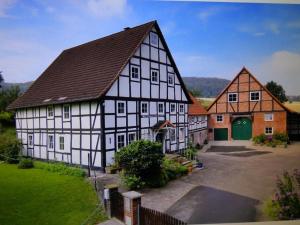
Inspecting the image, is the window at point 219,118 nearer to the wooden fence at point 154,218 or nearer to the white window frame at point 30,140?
the wooden fence at point 154,218

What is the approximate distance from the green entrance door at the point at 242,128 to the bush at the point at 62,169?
4.31 meters

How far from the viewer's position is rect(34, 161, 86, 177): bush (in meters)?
7.88

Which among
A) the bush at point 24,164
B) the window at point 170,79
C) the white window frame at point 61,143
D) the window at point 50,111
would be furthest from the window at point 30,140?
the window at point 170,79

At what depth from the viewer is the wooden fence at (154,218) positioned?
4585 mm

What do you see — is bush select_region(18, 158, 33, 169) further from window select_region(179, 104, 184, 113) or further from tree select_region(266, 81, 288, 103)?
tree select_region(266, 81, 288, 103)

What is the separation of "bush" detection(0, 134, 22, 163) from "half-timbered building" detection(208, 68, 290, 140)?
7062mm

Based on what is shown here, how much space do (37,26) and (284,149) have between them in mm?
6563

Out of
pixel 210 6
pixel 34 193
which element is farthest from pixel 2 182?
pixel 210 6

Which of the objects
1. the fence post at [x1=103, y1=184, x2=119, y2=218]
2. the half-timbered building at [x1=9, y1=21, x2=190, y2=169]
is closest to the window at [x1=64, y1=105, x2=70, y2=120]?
the half-timbered building at [x1=9, y1=21, x2=190, y2=169]

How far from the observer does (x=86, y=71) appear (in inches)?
372

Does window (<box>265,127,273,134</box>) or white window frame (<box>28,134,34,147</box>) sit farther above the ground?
window (<box>265,127,273,134</box>)

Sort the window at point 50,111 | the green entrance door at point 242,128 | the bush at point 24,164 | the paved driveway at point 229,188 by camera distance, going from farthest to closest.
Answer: the window at point 50,111 < the bush at point 24,164 < the green entrance door at point 242,128 < the paved driveway at point 229,188

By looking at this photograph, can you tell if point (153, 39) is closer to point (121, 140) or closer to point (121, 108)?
point (121, 108)

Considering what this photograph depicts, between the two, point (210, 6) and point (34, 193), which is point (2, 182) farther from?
point (210, 6)
